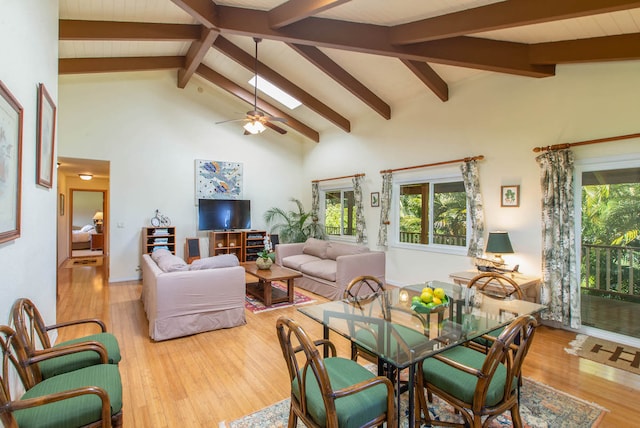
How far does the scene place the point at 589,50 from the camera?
3.27 metres

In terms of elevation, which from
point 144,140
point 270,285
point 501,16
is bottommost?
point 270,285

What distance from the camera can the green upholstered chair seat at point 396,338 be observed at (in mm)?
1750

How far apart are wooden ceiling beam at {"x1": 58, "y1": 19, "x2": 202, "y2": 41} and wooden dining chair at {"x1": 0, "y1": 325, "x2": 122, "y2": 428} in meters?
3.92

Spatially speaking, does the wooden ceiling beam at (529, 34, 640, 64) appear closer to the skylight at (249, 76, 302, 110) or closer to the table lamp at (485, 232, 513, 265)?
the table lamp at (485, 232, 513, 265)

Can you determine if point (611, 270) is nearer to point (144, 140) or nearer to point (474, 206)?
point (474, 206)

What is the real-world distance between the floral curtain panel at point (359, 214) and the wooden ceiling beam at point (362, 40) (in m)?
3.11

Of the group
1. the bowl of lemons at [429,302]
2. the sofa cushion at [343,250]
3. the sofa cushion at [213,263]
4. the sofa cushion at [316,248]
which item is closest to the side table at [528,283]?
the sofa cushion at [343,250]

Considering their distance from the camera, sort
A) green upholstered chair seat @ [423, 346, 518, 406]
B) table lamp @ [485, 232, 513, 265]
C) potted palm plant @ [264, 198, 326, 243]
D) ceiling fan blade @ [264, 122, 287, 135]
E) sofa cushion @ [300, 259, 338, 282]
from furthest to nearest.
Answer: ceiling fan blade @ [264, 122, 287, 135] → potted palm plant @ [264, 198, 326, 243] → sofa cushion @ [300, 259, 338, 282] → table lamp @ [485, 232, 513, 265] → green upholstered chair seat @ [423, 346, 518, 406]

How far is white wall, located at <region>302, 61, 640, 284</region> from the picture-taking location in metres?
3.44

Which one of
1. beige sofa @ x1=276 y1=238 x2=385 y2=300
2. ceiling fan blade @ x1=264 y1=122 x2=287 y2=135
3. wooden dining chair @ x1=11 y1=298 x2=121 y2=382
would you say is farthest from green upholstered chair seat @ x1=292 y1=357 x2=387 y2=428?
ceiling fan blade @ x1=264 y1=122 x2=287 y2=135

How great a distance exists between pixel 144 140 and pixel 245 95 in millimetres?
2287

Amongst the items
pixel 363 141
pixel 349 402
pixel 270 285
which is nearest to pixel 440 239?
pixel 363 141

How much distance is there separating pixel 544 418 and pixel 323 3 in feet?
12.4

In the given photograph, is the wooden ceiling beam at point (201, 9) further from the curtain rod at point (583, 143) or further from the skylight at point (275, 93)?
the curtain rod at point (583, 143)
